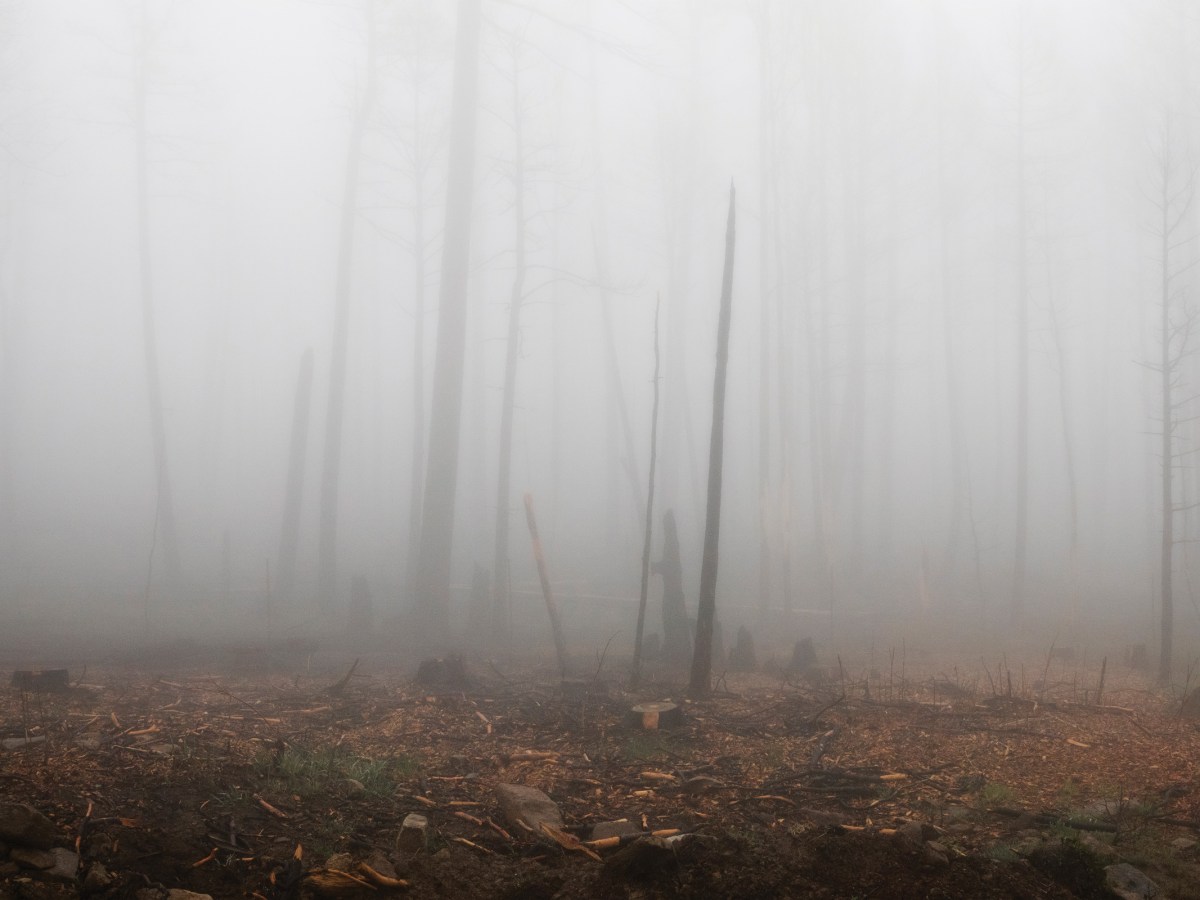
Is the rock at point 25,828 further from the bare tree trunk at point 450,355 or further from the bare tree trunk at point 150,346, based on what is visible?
the bare tree trunk at point 150,346

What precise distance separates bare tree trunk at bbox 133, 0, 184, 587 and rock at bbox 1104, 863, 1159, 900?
1537 cm

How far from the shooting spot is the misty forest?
5484 mm

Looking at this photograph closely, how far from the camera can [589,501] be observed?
31.2 m

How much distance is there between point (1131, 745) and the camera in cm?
757

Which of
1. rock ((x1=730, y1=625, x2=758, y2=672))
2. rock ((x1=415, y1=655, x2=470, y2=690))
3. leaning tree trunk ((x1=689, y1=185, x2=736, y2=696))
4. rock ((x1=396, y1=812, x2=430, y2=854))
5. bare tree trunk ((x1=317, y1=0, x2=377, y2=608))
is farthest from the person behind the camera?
bare tree trunk ((x1=317, y1=0, x2=377, y2=608))

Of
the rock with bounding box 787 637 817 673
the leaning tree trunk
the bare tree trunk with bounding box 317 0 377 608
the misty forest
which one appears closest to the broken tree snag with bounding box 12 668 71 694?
the misty forest

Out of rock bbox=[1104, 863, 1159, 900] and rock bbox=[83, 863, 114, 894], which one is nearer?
rock bbox=[83, 863, 114, 894]

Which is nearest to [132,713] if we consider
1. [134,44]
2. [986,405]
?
[134,44]

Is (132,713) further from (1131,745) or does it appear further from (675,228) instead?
(675,228)

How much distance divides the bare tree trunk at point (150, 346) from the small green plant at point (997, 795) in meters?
14.3

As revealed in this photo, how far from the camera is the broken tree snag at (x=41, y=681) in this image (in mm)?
7676

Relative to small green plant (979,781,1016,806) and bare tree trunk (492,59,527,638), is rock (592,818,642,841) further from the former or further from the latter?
bare tree trunk (492,59,527,638)

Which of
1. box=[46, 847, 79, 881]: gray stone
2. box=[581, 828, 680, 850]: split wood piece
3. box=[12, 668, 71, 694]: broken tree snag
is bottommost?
box=[581, 828, 680, 850]: split wood piece

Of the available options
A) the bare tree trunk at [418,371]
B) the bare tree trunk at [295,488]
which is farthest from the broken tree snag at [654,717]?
the bare tree trunk at [295,488]
